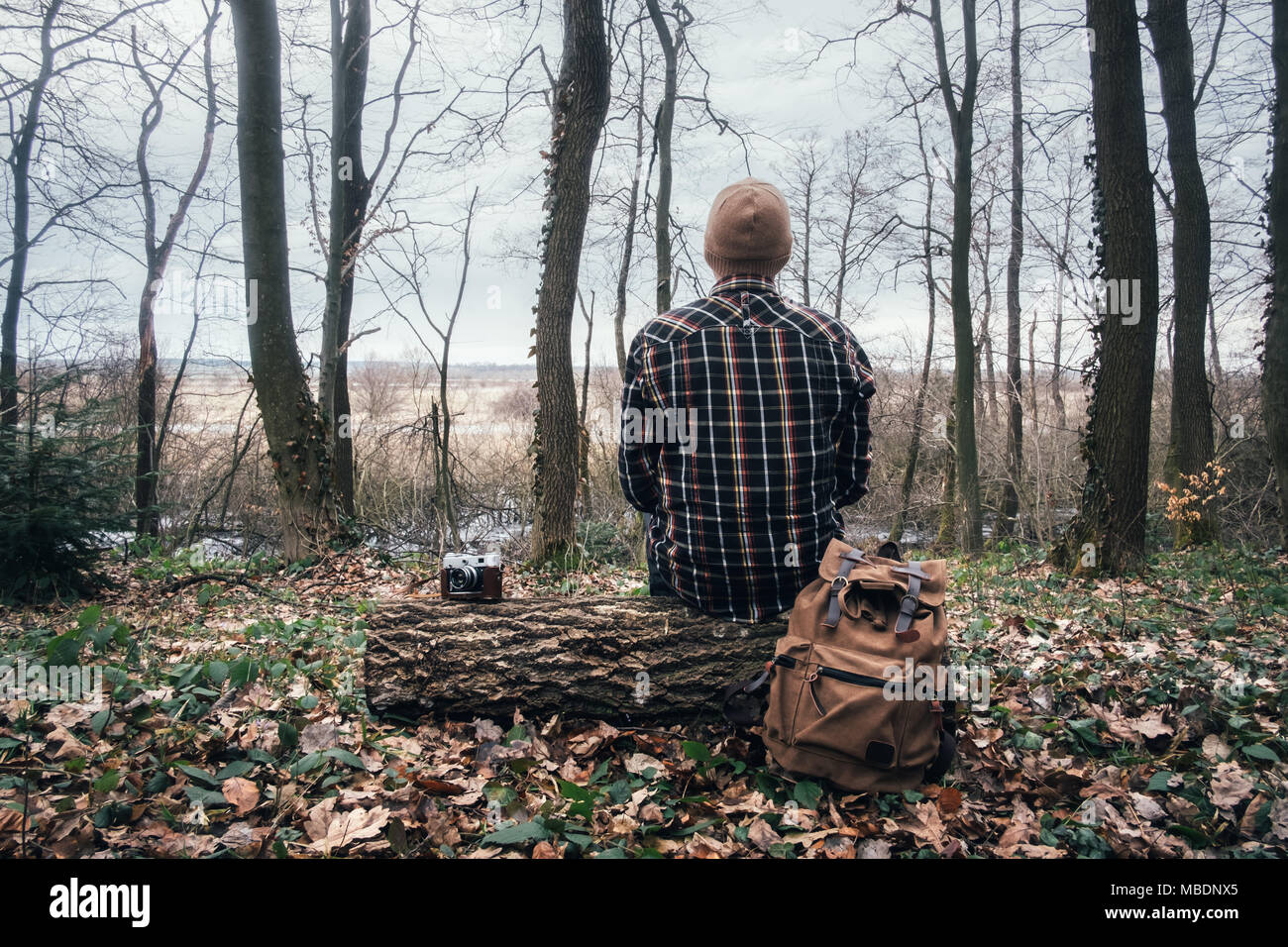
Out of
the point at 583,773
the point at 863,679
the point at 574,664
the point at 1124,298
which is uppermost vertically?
the point at 1124,298

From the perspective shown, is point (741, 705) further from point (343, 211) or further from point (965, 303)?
point (965, 303)

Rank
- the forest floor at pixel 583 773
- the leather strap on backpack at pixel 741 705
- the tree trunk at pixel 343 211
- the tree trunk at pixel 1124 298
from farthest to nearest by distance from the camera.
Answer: the tree trunk at pixel 343 211, the tree trunk at pixel 1124 298, the leather strap on backpack at pixel 741 705, the forest floor at pixel 583 773

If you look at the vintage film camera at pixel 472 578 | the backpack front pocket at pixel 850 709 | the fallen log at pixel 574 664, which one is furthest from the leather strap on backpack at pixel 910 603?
the vintage film camera at pixel 472 578

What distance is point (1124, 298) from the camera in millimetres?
6586

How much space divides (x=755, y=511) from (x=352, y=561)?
5.98m

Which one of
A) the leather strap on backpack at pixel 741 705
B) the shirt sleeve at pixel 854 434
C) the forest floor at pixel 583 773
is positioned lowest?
the forest floor at pixel 583 773

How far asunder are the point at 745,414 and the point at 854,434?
564mm

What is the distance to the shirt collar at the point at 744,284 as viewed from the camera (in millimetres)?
3057

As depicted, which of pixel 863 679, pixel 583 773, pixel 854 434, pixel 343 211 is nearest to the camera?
pixel 863 679

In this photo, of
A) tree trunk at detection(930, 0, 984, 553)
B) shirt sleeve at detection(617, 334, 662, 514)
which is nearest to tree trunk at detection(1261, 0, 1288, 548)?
tree trunk at detection(930, 0, 984, 553)

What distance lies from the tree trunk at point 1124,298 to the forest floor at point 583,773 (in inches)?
102

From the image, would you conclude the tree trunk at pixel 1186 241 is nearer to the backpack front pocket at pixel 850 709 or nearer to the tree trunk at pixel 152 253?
the backpack front pocket at pixel 850 709

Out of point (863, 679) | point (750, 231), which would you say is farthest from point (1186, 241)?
point (863, 679)
